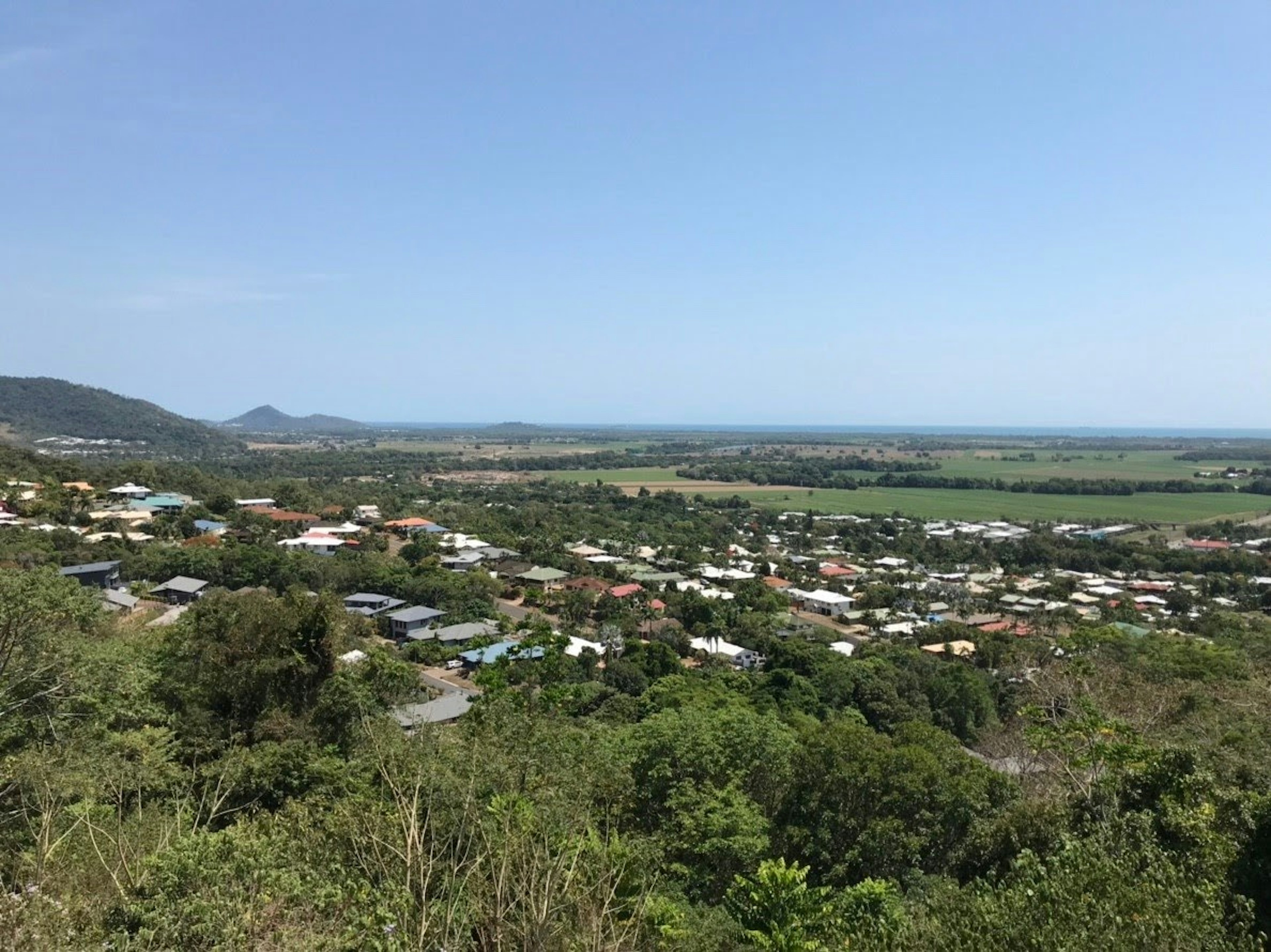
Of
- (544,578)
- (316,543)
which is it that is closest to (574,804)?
(544,578)

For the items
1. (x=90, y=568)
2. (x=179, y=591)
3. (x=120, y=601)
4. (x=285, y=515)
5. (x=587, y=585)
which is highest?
(x=90, y=568)

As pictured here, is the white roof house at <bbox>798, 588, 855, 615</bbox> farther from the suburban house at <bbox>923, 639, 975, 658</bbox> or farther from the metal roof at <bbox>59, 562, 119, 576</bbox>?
the metal roof at <bbox>59, 562, 119, 576</bbox>

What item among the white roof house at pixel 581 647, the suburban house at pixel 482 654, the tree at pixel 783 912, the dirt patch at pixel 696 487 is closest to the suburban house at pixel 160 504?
the suburban house at pixel 482 654

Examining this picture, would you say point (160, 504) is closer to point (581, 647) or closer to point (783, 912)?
point (581, 647)

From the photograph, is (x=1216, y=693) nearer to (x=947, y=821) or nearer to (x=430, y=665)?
(x=947, y=821)

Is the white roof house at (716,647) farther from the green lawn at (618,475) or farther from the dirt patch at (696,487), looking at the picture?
the green lawn at (618,475)

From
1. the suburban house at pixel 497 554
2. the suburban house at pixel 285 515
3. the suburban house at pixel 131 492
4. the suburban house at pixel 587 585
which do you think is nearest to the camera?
the suburban house at pixel 587 585

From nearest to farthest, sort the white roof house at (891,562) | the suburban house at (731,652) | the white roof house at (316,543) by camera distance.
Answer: the suburban house at (731,652) → the white roof house at (316,543) → the white roof house at (891,562)
